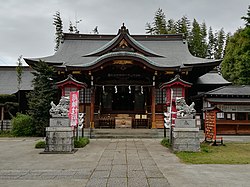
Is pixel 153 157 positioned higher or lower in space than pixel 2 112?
lower

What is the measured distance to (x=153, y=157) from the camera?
9.02m

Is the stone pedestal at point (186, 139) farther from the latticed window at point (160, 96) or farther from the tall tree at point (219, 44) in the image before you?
the tall tree at point (219, 44)

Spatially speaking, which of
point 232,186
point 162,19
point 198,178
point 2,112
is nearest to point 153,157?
point 198,178

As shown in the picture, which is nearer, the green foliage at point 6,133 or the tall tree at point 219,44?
the green foliage at point 6,133

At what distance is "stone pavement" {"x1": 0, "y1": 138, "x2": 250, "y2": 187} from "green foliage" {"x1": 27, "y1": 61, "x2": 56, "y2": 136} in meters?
7.61

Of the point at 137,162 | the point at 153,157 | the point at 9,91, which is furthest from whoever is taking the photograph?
the point at 9,91

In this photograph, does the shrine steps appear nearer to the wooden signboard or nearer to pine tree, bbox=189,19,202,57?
the wooden signboard

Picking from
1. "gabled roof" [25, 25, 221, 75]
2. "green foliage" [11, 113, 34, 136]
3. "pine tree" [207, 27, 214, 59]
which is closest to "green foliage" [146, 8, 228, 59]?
"pine tree" [207, 27, 214, 59]

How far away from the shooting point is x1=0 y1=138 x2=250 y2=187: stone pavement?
5.69 m

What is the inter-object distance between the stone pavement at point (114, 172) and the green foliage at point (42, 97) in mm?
7614

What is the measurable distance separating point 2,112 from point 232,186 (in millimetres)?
20490

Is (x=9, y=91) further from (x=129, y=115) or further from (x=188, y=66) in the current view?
(x=188, y=66)

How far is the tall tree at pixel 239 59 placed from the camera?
30.1 metres

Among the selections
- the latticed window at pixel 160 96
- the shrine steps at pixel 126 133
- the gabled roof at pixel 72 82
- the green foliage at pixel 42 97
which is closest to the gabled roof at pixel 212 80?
the latticed window at pixel 160 96
